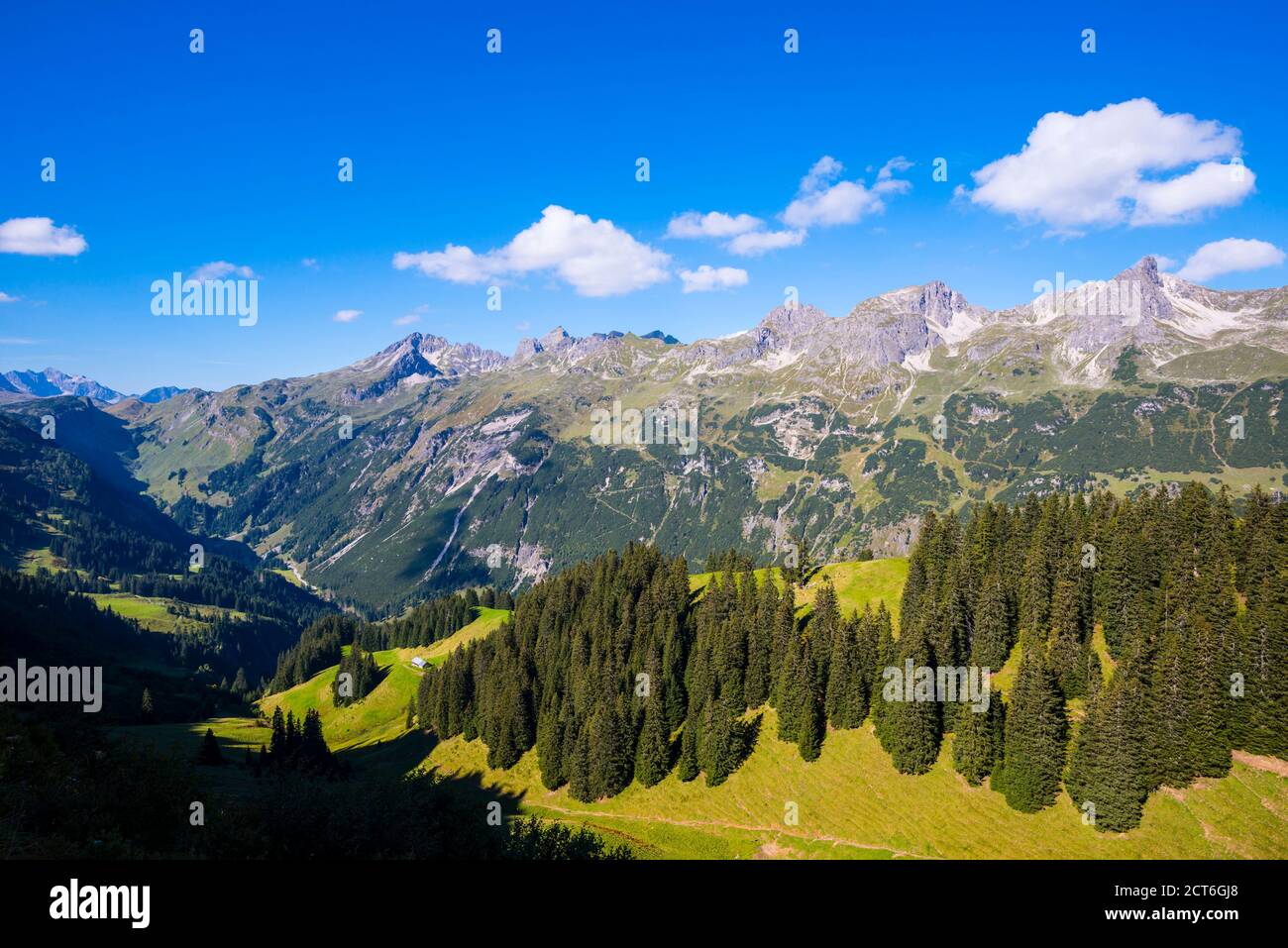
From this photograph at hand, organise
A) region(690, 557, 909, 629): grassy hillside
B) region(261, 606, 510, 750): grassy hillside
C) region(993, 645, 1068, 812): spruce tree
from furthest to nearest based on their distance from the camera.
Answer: region(261, 606, 510, 750): grassy hillside, region(690, 557, 909, 629): grassy hillside, region(993, 645, 1068, 812): spruce tree

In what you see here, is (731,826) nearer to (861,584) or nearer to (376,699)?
(861,584)

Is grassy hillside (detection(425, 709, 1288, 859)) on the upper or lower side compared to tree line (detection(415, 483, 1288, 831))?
lower

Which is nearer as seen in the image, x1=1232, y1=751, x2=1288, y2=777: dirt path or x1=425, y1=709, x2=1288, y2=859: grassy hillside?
x1=425, y1=709, x2=1288, y2=859: grassy hillside

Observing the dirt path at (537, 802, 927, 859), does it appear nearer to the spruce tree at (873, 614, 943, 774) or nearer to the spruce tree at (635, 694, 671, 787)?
the spruce tree at (635, 694, 671, 787)

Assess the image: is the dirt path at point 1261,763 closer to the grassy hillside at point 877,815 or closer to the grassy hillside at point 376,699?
the grassy hillside at point 877,815

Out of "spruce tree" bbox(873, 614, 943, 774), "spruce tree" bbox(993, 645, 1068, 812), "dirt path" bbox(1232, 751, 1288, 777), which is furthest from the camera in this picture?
"spruce tree" bbox(873, 614, 943, 774)

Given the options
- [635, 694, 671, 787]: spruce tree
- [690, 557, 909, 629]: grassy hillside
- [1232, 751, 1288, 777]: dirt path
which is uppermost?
[690, 557, 909, 629]: grassy hillside

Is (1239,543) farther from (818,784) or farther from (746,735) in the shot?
(746,735)

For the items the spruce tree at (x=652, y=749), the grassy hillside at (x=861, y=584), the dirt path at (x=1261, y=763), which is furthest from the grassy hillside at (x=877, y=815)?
the grassy hillside at (x=861, y=584)

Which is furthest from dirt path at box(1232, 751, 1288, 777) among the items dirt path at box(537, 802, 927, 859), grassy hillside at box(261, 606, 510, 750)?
grassy hillside at box(261, 606, 510, 750)
